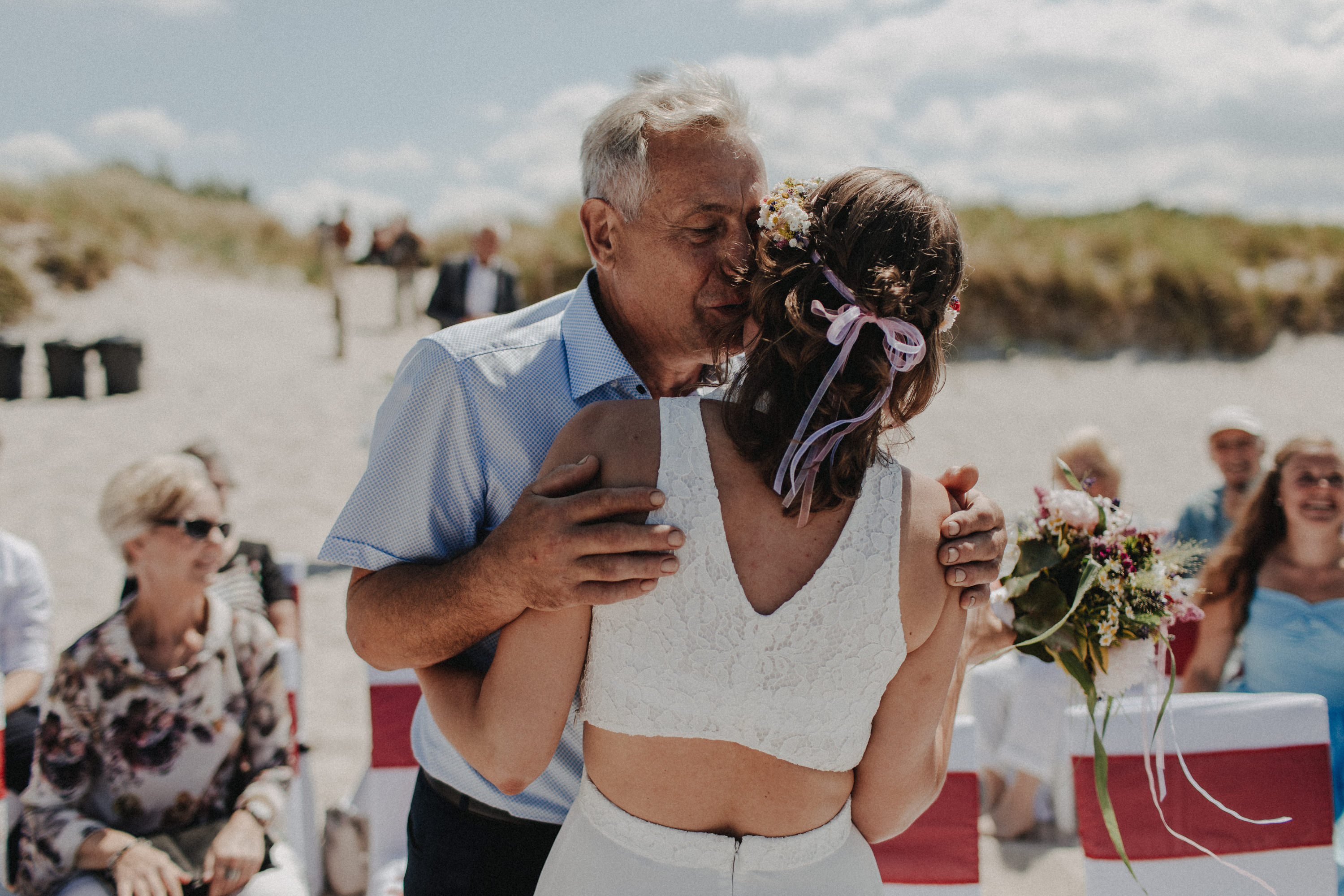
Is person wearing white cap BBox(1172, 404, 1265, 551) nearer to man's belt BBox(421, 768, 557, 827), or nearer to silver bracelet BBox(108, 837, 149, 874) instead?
man's belt BBox(421, 768, 557, 827)

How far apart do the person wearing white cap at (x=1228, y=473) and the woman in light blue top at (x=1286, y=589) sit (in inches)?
47.9

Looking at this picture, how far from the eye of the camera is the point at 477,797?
1.75 meters

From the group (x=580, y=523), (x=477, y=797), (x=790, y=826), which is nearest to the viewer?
(x=580, y=523)

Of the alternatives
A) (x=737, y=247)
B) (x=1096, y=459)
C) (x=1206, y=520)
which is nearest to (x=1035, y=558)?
(x=737, y=247)

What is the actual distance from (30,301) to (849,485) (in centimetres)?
1952

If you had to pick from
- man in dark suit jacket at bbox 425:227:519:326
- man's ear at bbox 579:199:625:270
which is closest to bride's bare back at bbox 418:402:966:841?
man's ear at bbox 579:199:625:270

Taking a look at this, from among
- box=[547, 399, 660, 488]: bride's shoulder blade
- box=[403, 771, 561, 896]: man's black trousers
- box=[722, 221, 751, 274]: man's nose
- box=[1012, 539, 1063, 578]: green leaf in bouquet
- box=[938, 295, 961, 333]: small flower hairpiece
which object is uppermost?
box=[722, 221, 751, 274]: man's nose

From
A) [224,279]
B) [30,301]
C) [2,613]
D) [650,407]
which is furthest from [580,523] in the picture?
[224,279]

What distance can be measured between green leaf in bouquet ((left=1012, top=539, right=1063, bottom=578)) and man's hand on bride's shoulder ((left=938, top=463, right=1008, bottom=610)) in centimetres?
63

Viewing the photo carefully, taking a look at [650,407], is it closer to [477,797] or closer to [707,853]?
[707,853]

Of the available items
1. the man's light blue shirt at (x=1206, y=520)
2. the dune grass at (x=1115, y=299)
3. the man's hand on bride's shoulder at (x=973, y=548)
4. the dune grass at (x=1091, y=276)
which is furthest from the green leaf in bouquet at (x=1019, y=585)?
the dune grass at (x=1115, y=299)

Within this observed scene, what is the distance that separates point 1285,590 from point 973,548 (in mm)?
3168

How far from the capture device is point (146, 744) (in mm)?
2633

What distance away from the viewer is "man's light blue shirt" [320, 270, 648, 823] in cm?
161
